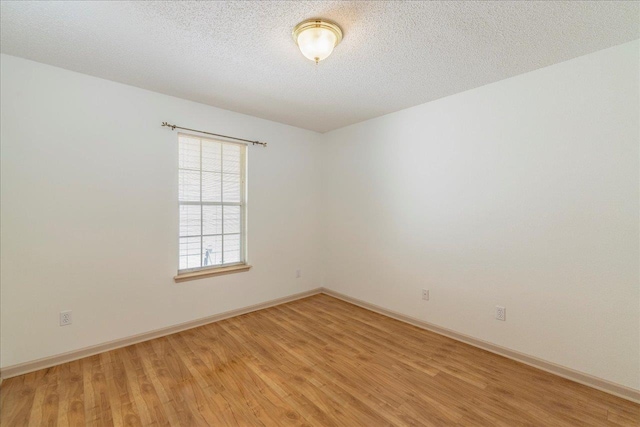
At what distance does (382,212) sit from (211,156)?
226cm

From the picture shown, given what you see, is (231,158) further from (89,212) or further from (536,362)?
(536,362)

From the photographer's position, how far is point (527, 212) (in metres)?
2.44

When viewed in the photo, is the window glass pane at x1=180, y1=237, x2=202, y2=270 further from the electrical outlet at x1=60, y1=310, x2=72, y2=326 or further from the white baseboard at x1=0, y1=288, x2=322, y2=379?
the electrical outlet at x1=60, y1=310, x2=72, y2=326

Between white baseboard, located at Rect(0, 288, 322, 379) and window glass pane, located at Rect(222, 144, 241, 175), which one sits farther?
window glass pane, located at Rect(222, 144, 241, 175)

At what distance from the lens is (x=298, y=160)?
4.18 metres

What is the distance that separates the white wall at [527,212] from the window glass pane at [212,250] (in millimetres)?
2035

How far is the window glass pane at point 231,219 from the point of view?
3486mm

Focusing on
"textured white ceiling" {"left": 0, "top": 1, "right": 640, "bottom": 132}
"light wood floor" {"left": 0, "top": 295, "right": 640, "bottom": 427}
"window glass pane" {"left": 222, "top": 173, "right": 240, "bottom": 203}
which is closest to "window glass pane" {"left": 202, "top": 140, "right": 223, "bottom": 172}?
"window glass pane" {"left": 222, "top": 173, "right": 240, "bottom": 203}

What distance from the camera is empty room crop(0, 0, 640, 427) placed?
6.01 ft

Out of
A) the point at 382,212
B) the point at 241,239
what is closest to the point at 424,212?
the point at 382,212

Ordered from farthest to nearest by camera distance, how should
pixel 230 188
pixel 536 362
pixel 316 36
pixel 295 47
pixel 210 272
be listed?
pixel 230 188 < pixel 210 272 < pixel 536 362 < pixel 295 47 < pixel 316 36

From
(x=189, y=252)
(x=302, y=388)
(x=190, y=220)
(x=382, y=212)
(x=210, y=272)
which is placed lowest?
(x=302, y=388)

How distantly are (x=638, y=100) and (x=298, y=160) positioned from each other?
341cm

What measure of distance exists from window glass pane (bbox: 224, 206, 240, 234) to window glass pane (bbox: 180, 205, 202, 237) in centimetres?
33
